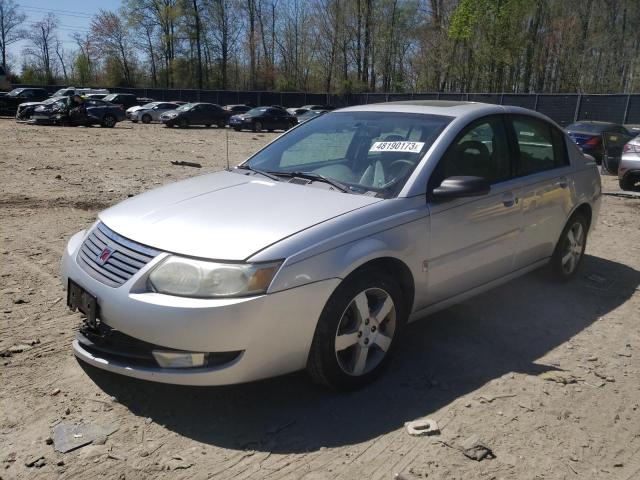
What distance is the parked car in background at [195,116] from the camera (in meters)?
32.5

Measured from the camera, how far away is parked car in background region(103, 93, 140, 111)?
38.6m

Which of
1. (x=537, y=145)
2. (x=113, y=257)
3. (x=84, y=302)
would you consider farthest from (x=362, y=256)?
(x=537, y=145)

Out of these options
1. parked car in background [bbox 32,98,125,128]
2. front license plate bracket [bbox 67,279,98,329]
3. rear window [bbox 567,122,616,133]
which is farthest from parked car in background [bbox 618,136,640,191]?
parked car in background [bbox 32,98,125,128]

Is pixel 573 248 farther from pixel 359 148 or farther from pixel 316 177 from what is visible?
pixel 316 177

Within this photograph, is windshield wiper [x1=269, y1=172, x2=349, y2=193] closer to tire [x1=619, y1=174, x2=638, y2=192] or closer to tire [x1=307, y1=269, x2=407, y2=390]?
tire [x1=307, y1=269, x2=407, y2=390]

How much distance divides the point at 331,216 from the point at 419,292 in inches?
34.3

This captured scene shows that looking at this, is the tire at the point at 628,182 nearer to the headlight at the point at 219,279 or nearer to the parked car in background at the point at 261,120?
the headlight at the point at 219,279

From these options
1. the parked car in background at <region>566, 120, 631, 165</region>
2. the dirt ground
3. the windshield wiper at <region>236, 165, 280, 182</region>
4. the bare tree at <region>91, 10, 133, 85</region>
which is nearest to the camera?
the dirt ground

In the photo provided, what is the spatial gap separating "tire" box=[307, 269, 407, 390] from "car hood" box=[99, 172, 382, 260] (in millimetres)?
440

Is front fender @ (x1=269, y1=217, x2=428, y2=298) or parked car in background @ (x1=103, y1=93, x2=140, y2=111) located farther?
parked car in background @ (x1=103, y1=93, x2=140, y2=111)

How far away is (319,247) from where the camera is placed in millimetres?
3025

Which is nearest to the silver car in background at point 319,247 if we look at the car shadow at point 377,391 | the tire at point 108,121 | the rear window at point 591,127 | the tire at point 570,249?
the car shadow at point 377,391

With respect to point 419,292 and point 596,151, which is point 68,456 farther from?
point 596,151

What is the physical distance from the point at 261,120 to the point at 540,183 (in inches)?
1175
